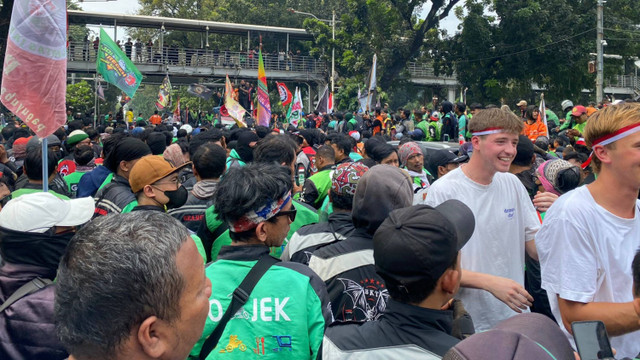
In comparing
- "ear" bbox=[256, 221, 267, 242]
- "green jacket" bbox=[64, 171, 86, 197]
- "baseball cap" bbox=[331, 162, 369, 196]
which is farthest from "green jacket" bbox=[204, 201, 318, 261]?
"green jacket" bbox=[64, 171, 86, 197]

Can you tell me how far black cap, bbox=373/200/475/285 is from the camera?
2.11 meters

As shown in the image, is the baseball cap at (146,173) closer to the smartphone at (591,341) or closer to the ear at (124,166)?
the ear at (124,166)

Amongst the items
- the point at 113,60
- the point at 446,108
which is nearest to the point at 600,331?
the point at 113,60

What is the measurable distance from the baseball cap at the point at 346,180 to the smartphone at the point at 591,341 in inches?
99.2

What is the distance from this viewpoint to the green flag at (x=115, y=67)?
1097 centimetres

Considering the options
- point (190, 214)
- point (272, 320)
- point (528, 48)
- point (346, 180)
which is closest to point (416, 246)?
Answer: point (272, 320)

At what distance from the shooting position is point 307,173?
8.89 m

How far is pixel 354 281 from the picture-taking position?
10.1ft

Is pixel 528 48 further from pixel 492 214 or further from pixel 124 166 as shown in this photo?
pixel 492 214

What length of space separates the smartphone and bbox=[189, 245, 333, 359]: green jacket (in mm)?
1403

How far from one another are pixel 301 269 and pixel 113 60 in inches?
375

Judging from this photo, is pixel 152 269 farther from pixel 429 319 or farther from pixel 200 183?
pixel 200 183

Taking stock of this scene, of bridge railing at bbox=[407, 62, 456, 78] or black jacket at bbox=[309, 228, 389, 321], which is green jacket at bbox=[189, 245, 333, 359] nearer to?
black jacket at bbox=[309, 228, 389, 321]

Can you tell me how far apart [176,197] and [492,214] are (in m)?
2.27
